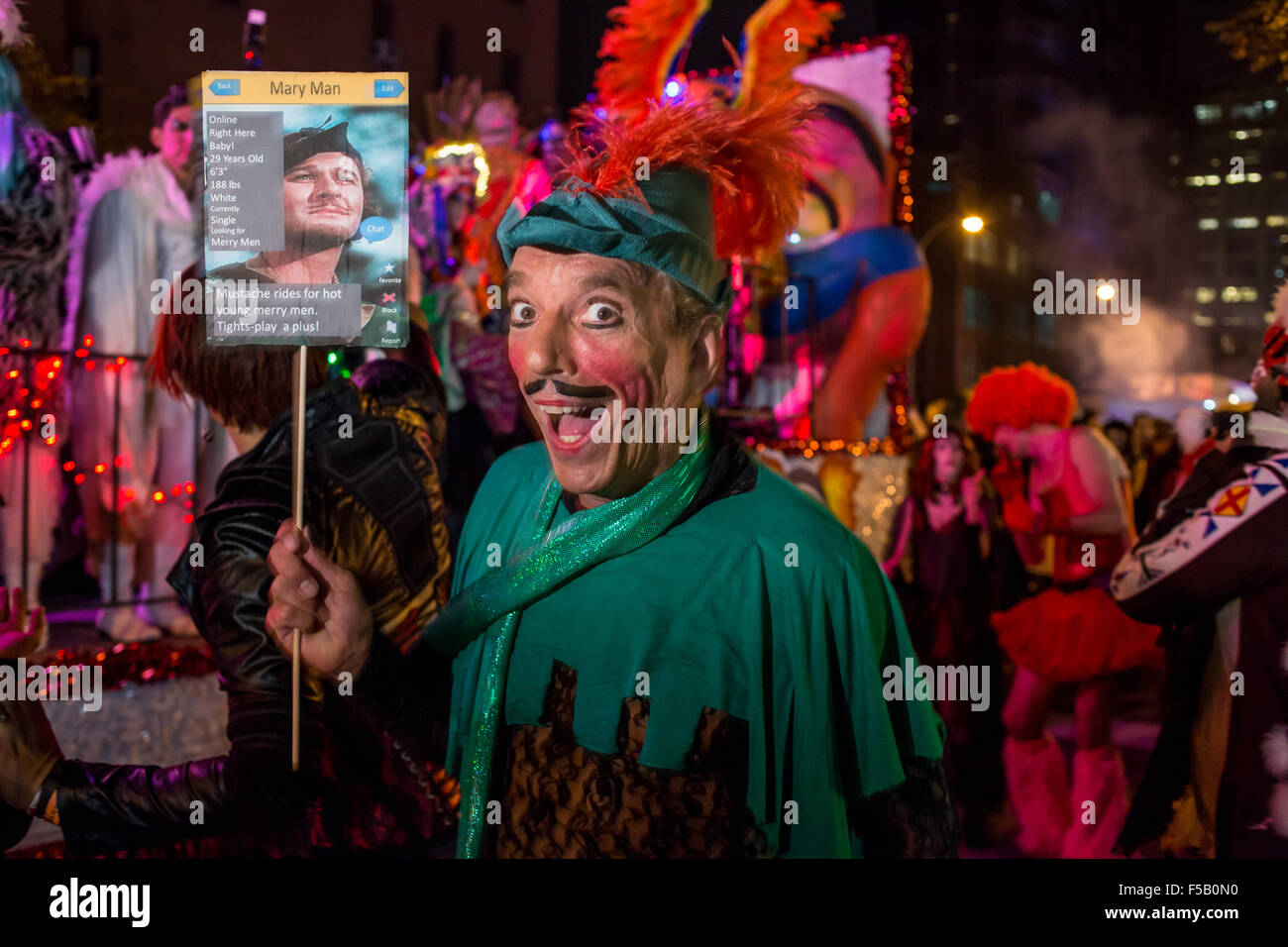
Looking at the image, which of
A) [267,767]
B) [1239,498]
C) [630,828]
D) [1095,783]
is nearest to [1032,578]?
Result: [1095,783]

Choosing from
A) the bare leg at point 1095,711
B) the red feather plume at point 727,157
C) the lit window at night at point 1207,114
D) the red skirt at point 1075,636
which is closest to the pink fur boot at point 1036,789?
the bare leg at point 1095,711

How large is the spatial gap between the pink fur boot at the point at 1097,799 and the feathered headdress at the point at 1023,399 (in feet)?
3.99

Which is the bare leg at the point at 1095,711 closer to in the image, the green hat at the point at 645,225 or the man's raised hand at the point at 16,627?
the green hat at the point at 645,225

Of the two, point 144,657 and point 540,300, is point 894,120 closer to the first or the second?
point 540,300

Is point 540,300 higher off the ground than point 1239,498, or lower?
higher

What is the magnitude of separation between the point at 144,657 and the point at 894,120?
320cm

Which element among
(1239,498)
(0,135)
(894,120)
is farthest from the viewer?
(894,120)

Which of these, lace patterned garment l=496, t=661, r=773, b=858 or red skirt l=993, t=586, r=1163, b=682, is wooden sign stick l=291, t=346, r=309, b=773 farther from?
red skirt l=993, t=586, r=1163, b=682

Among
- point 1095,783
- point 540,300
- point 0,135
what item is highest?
point 0,135

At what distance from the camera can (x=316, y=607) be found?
8.80ft

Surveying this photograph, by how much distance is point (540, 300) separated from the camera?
8.34 feet

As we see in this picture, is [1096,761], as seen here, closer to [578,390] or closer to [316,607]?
[578,390]
